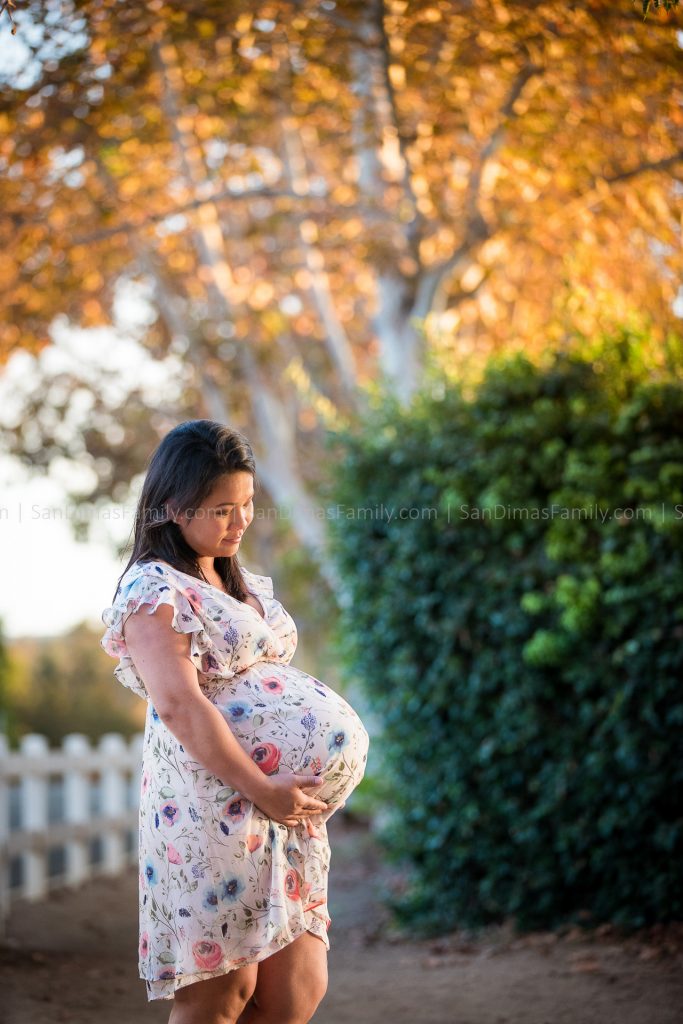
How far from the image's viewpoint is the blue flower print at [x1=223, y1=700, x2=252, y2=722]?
7.58ft

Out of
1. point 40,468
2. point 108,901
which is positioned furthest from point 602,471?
point 40,468

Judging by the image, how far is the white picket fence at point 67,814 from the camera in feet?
21.6

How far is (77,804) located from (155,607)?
5799 mm

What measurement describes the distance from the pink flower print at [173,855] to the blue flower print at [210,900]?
0.09m

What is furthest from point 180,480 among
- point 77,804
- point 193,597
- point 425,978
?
point 77,804

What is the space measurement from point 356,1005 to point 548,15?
4.97 metres

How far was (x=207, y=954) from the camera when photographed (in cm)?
219

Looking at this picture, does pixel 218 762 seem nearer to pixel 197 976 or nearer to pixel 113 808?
pixel 197 976

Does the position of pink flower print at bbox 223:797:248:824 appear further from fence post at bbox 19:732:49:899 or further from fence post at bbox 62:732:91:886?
fence post at bbox 62:732:91:886

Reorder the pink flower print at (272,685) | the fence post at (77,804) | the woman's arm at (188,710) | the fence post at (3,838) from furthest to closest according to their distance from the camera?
the fence post at (77,804)
the fence post at (3,838)
the pink flower print at (272,685)
the woman's arm at (188,710)

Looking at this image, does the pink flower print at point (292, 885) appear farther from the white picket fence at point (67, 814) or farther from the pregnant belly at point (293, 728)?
the white picket fence at point (67, 814)

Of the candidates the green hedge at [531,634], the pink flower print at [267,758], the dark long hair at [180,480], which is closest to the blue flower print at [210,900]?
the pink flower print at [267,758]

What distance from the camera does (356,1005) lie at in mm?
4156

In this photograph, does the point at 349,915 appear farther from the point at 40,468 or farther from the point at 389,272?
the point at 40,468
